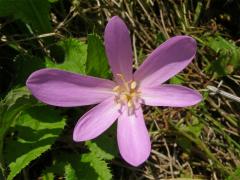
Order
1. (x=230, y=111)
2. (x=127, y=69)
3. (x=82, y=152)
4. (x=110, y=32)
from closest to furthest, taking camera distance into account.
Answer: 1. (x=110, y=32)
2. (x=127, y=69)
3. (x=82, y=152)
4. (x=230, y=111)

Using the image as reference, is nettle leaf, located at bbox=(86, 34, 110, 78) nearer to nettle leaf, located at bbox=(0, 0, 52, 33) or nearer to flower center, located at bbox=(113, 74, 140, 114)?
flower center, located at bbox=(113, 74, 140, 114)

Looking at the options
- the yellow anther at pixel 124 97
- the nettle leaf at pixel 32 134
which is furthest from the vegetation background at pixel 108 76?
the yellow anther at pixel 124 97

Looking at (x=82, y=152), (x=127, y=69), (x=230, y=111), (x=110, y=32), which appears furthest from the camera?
(x=230, y=111)

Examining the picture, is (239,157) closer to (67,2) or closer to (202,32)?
(202,32)

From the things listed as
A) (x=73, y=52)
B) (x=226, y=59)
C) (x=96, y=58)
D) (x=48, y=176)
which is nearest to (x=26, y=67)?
(x=73, y=52)

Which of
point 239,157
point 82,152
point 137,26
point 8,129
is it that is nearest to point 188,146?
point 239,157

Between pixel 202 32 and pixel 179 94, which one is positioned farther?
pixel 202 32

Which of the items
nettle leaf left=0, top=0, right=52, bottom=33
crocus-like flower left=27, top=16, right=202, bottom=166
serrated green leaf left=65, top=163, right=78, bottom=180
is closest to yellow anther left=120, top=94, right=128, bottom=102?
crocus-like flower left=27, top=16, right=202, bottom=166

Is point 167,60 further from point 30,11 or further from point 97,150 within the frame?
point 30,11
